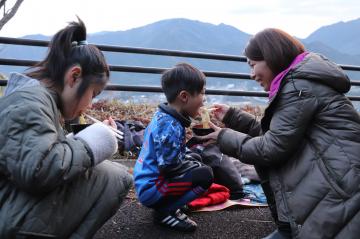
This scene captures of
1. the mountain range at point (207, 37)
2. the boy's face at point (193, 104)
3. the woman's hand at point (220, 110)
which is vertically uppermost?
the boy's face at point (193, 104)

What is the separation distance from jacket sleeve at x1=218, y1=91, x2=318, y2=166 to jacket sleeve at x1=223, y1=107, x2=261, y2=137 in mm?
581

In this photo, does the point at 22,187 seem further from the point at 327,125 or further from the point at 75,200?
the point at 327,125

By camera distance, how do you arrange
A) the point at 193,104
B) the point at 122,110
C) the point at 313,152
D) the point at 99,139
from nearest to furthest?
the point at 99,139 → the point at 313,152 → the point at 193,104 → the point at 122,110

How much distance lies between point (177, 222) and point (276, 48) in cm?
129

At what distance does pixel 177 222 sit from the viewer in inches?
115

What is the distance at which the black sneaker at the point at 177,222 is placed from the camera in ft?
9.56

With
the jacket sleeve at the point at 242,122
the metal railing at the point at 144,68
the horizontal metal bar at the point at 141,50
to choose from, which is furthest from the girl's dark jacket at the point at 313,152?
the horizontal metal bar at the point at 141,50

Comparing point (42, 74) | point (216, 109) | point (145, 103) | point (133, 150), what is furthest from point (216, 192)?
point (145, 103)

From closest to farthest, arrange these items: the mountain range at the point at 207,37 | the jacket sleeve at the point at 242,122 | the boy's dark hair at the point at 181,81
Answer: the boy's dark hair at the point at 181,81 → the jacket sleeve at the point at 242,122 → the mountain range at the point at 207,37

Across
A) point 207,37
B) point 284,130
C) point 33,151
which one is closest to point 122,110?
point 284,130

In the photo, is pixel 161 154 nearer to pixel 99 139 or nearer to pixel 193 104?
pixel 193 104

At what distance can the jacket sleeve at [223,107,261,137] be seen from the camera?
3137mm

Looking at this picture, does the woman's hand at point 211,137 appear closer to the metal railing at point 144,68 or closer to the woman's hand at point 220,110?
the woman's hand at point 220,110

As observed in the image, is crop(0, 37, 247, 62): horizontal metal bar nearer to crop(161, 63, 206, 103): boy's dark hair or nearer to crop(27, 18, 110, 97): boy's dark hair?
crop(161, 63, 206, 103): boy's dark hair
